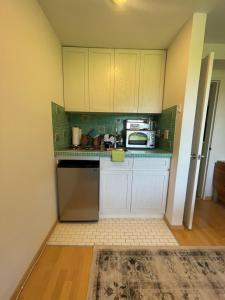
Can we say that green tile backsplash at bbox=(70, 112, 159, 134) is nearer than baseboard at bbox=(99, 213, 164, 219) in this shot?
→ No

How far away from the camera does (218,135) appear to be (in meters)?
2.74

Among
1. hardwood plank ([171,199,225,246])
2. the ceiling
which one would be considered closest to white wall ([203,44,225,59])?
the ceiling

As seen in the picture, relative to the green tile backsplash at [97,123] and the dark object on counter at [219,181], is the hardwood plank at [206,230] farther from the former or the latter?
the green tile backsplash at [97,123]

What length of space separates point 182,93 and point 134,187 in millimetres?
1355

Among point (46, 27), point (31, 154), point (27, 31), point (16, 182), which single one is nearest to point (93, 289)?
point (16, 182)

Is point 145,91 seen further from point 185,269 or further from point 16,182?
point 185,269

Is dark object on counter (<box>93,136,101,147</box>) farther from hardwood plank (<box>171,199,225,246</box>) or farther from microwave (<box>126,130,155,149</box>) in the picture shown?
hardwood plank (<box>171,199,225,246</box>)

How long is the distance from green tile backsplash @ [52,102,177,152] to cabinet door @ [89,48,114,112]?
33 centimetres

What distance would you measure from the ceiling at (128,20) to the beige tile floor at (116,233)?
8.26ft

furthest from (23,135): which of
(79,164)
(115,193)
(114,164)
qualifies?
(115,193)

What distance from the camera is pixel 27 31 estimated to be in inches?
51.7

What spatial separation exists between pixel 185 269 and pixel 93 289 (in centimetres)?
87

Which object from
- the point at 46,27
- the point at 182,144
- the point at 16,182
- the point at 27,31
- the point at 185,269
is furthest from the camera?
the point at 182,144

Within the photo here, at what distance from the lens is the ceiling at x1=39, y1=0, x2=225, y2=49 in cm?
148
